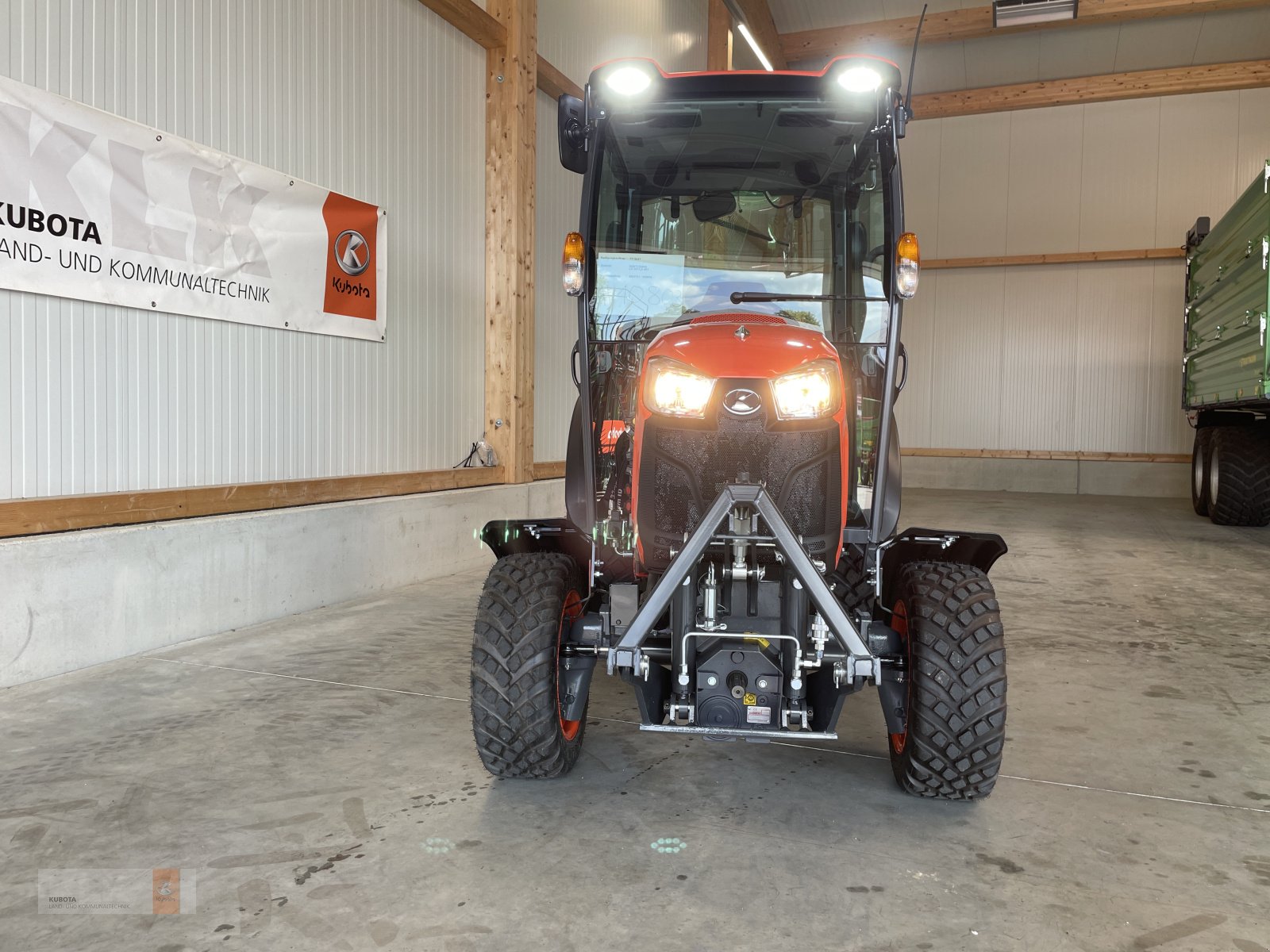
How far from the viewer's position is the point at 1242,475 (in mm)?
9602

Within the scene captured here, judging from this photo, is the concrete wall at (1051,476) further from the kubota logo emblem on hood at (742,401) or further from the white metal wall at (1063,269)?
the kubota logo emblem on hood at (742,401)

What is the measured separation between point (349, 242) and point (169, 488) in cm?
201

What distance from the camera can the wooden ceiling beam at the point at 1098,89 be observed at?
13.7 m

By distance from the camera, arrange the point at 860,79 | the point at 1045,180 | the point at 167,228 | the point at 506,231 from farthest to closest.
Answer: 1. the point at 1045,180
2. the point at 506,231
3. the point at 167,228
4. the point at 860,79

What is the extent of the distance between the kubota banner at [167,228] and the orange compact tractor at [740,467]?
2258 mm

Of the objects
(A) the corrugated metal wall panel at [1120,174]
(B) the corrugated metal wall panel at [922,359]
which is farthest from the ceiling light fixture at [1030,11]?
(B) the corrugated metal wall panel at [922,359]

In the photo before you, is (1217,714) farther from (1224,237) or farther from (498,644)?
(1224,237)

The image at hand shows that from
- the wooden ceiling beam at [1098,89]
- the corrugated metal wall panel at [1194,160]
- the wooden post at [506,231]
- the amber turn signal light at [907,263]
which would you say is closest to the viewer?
the amber turn signal light at [907,263]

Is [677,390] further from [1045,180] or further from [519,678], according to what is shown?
[1045,180]

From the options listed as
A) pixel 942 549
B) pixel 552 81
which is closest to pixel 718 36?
pixel 552 81

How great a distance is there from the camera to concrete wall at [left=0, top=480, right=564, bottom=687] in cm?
379

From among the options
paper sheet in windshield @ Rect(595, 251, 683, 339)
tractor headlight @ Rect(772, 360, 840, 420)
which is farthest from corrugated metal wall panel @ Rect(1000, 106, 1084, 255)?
tractor headlight @ Rect(772, 360, 840, 420)

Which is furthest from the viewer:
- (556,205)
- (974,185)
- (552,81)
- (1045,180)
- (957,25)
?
(974,185)

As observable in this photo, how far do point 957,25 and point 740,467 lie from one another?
13.1 metres
